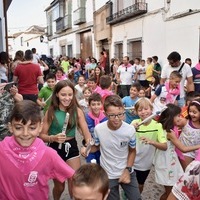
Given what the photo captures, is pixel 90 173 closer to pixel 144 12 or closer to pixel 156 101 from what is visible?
pixel 156 101

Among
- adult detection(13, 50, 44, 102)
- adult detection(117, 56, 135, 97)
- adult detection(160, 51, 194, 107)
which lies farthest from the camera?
adult detection(117, 56, 135, 97)

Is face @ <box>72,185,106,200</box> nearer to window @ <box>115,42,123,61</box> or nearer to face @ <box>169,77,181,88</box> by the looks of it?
face @ <box>169,77,181,88</box>

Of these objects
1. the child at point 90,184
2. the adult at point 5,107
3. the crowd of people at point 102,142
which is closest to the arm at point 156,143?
the crowd of people at point 102,142

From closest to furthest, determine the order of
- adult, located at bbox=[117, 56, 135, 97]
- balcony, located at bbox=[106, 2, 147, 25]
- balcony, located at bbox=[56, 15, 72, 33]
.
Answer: adult, located at bbox=[117, 56, 135, 97]
balcony, located at bbox=[106, 2, 147, 25]
balcony, located at bbox=[56, 15, 72, 33]

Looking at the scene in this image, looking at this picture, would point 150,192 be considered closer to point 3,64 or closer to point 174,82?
point 174,82

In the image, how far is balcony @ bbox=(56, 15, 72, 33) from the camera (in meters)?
31.2

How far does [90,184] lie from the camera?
181 cm

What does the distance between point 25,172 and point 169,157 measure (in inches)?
70.8

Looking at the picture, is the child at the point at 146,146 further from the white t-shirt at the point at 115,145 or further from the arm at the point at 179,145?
the white t-shirt at the point at 115,145

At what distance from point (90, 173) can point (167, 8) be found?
12.7 metres

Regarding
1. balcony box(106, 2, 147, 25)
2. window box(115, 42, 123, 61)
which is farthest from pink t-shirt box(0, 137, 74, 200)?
window box(115, 42, 123, 61)

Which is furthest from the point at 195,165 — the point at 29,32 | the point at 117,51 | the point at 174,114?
the point at 29,32

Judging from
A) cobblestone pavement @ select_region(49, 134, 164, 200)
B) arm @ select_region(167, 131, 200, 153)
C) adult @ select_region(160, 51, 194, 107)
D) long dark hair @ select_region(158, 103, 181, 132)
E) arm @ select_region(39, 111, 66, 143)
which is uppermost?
adult @ select_region(160, 51, 194, 107)

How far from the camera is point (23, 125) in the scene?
7.14ft
